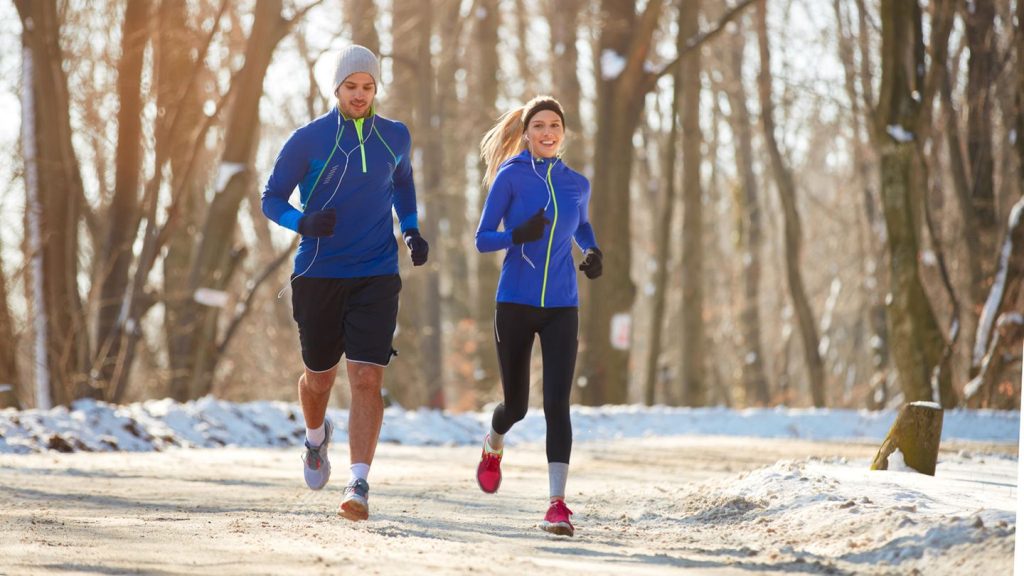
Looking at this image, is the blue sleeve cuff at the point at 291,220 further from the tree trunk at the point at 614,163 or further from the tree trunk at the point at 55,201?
the tree trunk at the point at 614,163

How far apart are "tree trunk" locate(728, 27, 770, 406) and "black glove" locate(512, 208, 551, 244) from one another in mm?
24846

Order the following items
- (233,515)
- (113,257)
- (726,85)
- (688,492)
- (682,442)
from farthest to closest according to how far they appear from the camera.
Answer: (726,85) → (113,257) → (682,442) → (688,492) → (233,515)

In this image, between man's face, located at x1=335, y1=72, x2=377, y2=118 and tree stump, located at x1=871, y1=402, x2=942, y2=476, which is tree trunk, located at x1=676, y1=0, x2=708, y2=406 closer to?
tree stump, located at x1=871, y1=402, x2=942, y2=476

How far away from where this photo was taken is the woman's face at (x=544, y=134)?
7.04 m

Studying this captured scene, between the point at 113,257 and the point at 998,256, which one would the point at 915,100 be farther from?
the point at 113,257

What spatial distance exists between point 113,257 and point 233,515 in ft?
35.9

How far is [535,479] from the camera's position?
10133 mm

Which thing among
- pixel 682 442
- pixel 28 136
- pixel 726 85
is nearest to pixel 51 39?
pixel 28 136

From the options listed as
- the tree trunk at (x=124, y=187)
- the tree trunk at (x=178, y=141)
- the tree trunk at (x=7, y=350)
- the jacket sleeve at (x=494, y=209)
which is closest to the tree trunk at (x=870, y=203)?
the tree trunk at (x=178, y=141)

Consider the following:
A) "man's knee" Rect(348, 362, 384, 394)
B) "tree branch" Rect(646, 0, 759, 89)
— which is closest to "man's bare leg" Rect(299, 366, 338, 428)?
"man's knee" Rect(348, 362, 384, 394)

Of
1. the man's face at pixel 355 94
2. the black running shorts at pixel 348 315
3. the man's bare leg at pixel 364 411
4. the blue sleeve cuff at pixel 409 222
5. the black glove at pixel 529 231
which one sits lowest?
the man's bare leg at pixel 364 411

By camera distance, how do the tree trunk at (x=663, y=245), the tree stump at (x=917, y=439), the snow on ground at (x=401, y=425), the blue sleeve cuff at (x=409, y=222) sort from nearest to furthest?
the blue sleeve cuff at (x=409, y=222) < the tree stump at (x=917, y=439) < the snow on ground at (x=401, y=425) < the tree trunk at (x=663, y=245)

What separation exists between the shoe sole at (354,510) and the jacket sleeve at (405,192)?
1387 mm

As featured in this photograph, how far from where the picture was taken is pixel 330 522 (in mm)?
6625
